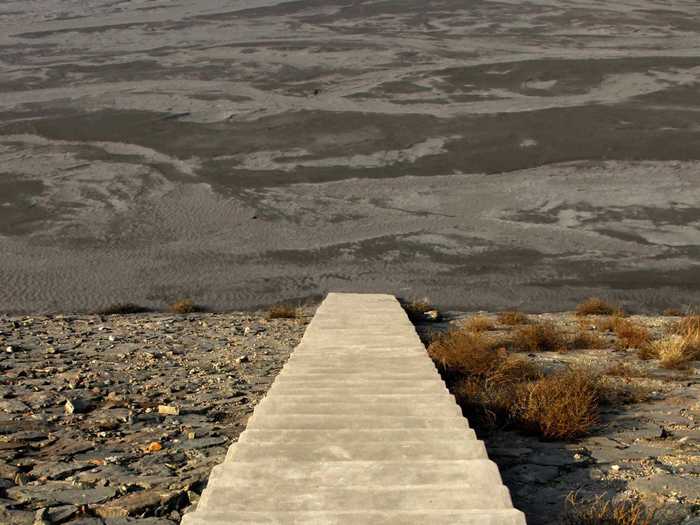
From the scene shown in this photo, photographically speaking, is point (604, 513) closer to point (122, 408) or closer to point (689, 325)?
point (122, 408)

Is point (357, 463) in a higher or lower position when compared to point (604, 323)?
higher

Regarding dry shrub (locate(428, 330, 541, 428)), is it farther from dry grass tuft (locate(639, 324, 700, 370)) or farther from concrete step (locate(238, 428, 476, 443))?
concrete step (locate(238, 428, 476, 443))

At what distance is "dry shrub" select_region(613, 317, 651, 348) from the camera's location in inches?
464

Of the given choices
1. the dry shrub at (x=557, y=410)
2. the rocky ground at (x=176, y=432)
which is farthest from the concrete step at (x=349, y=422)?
the dry shrub at (x=557, y=410)

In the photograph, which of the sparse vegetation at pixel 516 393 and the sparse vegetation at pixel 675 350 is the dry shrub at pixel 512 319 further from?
the sparse vegetation at pixel 516 393

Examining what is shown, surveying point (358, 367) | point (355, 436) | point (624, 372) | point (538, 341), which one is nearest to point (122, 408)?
point (358, 367)

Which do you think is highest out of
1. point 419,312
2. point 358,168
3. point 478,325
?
point 478,325

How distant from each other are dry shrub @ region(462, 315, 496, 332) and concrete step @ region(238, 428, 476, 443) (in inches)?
324

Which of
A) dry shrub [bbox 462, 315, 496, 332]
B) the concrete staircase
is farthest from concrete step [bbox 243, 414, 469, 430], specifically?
dry shrub [bbox 462, 315, 496, 332]

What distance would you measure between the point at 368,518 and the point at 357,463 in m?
0.76

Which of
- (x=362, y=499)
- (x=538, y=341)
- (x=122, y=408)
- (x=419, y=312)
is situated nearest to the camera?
(x=362, y=499)

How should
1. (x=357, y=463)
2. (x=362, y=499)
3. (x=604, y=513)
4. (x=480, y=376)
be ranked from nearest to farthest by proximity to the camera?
(x=362, y=499) < (x=357, y=463) < (x=604, y=513) < (x=480, y=376)

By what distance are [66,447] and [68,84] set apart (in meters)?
34.2

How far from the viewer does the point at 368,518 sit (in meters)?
3.59
